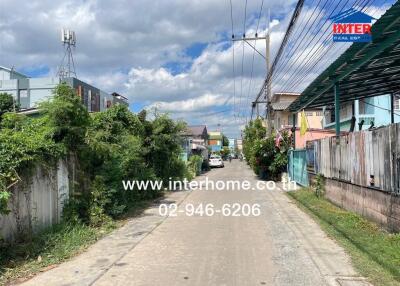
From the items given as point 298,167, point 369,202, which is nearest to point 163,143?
point 298,167

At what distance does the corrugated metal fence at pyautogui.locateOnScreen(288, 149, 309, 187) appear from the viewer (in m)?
21.3

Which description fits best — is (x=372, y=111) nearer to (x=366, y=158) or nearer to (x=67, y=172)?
(x=366, y=158)

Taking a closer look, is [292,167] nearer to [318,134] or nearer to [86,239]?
[318,134]

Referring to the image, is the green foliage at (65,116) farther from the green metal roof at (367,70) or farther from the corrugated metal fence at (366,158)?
the corrugated metal fence at (366,158)

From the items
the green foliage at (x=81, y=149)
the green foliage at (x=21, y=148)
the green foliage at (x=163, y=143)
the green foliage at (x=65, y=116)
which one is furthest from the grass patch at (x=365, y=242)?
the green foliage at (x=163, y=143)

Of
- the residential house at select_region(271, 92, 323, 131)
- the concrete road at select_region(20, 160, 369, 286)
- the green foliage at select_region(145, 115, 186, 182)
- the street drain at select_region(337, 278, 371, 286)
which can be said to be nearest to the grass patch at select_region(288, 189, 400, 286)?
the street drain at select_region(337, 278, 371, 286)

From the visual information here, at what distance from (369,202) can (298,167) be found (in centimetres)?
1255

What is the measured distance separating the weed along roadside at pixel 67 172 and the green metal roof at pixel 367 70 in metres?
7.14

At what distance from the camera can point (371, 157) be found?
10586mm

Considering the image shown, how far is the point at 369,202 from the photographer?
10.8 metres

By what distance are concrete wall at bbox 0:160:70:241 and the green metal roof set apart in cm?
780

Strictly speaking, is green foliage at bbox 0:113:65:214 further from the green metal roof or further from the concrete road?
the green metal roof

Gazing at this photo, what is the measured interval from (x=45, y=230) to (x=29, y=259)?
1.68m

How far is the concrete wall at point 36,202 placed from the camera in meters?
7.82
